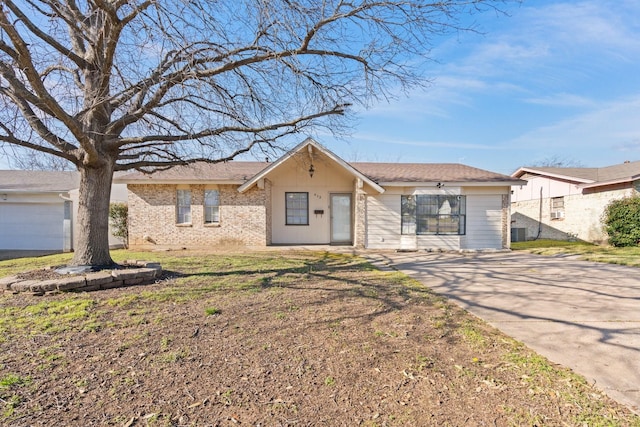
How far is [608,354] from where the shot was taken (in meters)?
3.34

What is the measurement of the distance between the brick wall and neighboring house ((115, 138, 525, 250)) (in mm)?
40

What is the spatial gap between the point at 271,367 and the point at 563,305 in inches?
188

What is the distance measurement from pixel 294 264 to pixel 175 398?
645 cm

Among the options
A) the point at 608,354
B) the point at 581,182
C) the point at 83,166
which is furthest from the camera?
the point at 581,182

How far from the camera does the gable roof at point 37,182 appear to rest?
525 inches

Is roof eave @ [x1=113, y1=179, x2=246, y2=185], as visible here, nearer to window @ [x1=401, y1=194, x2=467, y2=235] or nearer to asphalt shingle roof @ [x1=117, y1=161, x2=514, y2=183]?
asphalt shingle roof @ [x1=117, y1=161, x2=514, y2=183]

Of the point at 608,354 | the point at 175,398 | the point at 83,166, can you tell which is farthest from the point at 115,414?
the point at 83,166

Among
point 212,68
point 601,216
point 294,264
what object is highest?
point 212,68

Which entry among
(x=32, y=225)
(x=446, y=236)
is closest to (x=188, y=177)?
(x=32, y=225)

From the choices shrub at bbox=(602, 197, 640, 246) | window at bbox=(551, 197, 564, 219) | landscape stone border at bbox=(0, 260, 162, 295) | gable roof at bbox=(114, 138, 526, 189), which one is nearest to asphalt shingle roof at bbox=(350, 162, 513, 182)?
gable roof at bbox=(114, 138, 526, 189)

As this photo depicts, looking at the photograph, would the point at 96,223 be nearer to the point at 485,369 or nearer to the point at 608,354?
the point at 485,369

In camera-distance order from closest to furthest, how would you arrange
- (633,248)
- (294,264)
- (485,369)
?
(485,369), (294,264), (633,248)

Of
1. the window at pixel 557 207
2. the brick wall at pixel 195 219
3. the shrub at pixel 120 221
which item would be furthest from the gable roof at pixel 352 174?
the window at pixel 557 207

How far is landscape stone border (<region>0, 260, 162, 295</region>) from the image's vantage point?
532 cm
